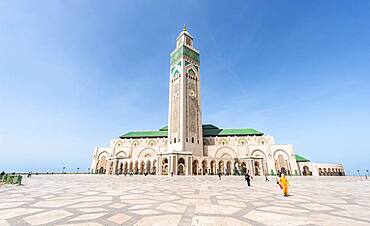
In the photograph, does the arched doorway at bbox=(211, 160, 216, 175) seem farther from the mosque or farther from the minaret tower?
the minaret tower

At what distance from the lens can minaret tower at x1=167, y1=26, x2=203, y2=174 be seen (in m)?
47.1

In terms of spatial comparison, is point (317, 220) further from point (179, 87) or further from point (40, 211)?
point (179, 87)

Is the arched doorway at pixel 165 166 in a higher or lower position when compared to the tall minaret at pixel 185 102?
lower

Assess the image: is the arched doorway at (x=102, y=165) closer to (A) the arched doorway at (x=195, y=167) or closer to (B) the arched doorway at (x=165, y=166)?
(B) the arched doorway at (x=165, y=166)

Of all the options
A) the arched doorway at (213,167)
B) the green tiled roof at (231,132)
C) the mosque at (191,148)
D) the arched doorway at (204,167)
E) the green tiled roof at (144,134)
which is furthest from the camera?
the green tiled roof at (144,134)

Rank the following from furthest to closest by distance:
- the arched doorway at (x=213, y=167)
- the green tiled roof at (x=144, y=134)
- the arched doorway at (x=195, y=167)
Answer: the green tiled roof at (x=144, y=134)
the arched doorway at (x=213, y=167)
the arched doorway at (x=195, y=167)

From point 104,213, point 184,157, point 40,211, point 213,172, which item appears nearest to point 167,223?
point 104,213

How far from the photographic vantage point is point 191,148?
153 feet

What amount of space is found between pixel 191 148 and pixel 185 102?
12199mm

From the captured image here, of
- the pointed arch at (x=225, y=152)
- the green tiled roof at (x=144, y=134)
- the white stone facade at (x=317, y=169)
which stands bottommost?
the white stone facade at (x=317, y=169)

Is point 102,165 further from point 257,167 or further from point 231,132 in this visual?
point 257,167

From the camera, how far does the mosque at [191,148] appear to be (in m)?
42.2

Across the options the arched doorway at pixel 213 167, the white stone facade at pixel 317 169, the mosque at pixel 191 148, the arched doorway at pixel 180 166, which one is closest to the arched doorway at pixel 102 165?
the mosque at pixel 191 148

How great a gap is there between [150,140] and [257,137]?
32.7 meters
